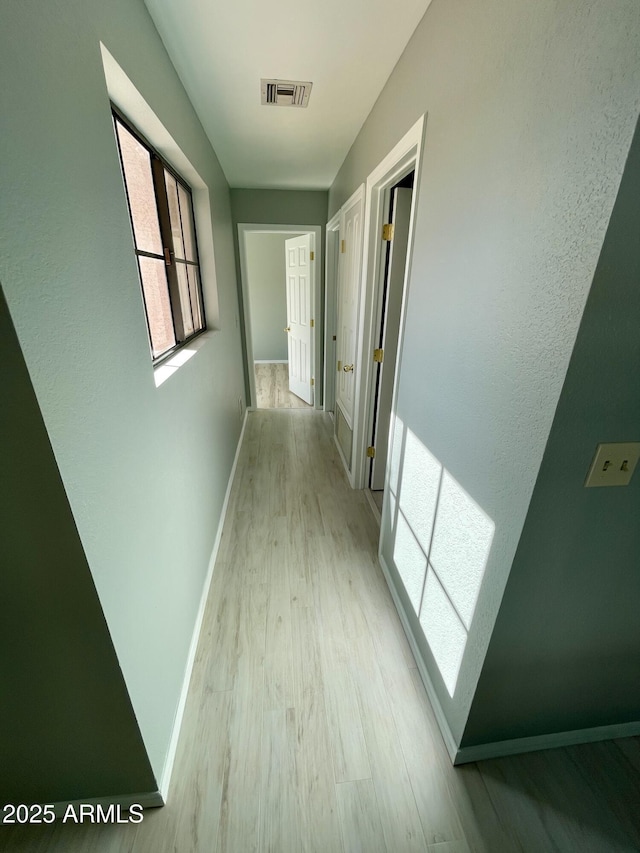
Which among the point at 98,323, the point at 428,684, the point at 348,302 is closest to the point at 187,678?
the point at 428,684

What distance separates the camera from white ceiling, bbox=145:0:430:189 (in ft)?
3.86

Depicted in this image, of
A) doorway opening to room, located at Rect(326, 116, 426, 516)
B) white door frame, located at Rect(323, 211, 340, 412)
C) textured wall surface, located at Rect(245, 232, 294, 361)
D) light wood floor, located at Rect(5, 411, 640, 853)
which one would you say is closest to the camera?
light wood floor, located at Rect(5, 411, 640, 853)

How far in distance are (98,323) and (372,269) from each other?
1.71 meters

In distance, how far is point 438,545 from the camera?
1.23 metres

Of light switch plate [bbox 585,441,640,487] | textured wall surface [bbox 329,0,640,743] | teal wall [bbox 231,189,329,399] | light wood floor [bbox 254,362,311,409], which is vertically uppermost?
teal wall [bbox 231,189,329,399]

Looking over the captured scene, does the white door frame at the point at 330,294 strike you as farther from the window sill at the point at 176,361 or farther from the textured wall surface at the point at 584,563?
the textured wall surface at the point at 584,563

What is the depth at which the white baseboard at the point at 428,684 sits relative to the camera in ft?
3.84

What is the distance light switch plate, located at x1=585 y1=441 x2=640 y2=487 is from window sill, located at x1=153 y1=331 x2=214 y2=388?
1250 millimetres

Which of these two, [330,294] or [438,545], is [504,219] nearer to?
[438,545]

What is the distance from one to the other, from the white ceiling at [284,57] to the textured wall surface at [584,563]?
1304 mm

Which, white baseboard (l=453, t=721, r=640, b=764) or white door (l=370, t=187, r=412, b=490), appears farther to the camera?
white door (l=370, t=187, r=412, b=490)

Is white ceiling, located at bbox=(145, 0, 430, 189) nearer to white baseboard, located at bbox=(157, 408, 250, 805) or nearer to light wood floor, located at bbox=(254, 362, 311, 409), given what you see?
white baseboard, located at bbox=(157, 408, 250, 805)

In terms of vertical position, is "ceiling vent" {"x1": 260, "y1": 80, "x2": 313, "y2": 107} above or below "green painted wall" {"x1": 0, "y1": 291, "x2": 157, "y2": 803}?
above

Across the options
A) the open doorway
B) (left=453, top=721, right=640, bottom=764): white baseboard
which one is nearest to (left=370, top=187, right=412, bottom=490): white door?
the open doorway
